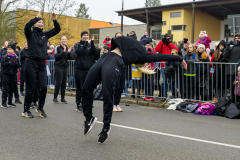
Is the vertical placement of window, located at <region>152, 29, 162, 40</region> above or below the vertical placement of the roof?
below

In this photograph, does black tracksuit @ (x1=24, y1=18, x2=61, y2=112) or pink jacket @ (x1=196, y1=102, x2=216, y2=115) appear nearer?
black tracksuit @ (x1=24, y1=18, x2=61, y2=112)

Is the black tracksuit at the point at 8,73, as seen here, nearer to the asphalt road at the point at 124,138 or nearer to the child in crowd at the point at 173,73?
the asphalt road at the point at 124,138

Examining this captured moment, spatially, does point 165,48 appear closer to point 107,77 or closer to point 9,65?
point 9,65

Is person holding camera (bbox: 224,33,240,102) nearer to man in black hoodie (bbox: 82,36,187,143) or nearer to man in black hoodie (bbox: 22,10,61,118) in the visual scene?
man in black hoodie (bbox: 82,36,187,143)

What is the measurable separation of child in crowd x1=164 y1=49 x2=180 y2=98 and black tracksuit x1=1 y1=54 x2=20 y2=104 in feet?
15.6

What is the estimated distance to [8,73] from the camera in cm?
941

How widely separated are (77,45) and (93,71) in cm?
360

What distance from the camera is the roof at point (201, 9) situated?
37.3 meters

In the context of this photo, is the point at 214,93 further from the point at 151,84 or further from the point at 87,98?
the point at 87,98

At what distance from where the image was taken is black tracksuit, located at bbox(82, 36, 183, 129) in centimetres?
499

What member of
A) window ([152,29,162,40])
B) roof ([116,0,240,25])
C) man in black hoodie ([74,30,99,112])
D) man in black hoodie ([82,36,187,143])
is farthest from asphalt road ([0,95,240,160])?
window ([152,29,162,40])

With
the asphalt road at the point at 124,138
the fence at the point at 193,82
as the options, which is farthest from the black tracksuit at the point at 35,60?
the fence at the point at 193,82

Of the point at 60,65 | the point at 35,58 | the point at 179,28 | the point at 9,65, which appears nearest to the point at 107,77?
the point at 35,58

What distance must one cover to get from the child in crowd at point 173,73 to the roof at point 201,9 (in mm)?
28733
